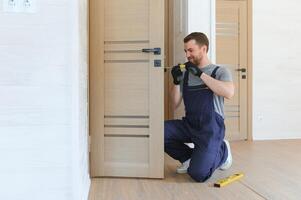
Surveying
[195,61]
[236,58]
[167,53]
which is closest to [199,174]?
[195,61]

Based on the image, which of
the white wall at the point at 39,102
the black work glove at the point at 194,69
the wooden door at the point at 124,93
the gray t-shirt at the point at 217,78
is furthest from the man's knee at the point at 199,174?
the white wall at the point at 39,102

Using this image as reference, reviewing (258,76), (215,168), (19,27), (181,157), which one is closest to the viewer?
(19,27)

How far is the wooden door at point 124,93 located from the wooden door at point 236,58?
8.03 ft

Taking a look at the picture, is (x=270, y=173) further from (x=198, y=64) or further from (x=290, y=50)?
(x=290, y=50)

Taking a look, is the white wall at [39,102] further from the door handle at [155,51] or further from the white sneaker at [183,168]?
the white sneaker at [183,168]

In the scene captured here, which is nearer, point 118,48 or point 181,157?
point 118,48

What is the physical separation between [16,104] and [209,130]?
5.15 ft

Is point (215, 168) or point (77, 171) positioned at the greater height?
point (77, 171)

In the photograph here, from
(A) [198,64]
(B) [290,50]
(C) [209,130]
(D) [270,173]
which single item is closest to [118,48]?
(A) [198,64]

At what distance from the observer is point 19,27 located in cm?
179

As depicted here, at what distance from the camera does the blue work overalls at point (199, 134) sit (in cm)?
286

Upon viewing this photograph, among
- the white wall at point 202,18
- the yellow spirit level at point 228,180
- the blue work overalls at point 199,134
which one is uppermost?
the white wall at point 202,18

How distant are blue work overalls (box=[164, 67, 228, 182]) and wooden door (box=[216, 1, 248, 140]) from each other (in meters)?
2.08

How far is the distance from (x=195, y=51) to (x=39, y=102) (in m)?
1.53
